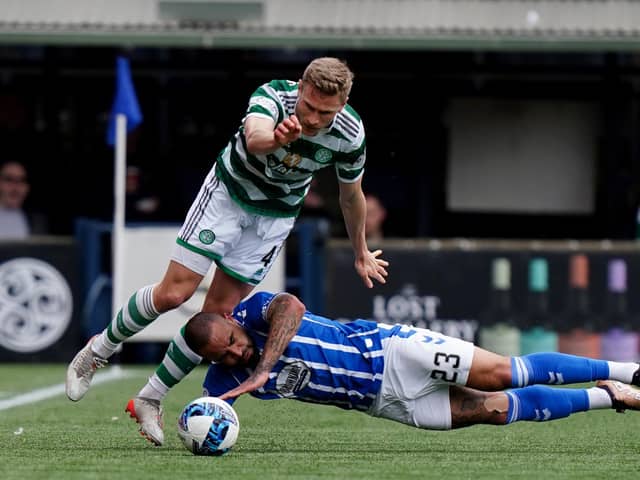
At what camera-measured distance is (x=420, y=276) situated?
14.2 metres

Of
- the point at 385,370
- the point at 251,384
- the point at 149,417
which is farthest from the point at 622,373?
the point at 149,417

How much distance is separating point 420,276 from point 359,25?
8.57 ft

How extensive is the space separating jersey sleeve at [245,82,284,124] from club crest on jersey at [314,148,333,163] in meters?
0.30

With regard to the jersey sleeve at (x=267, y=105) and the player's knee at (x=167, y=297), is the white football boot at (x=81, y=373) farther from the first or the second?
the jersey sleeve at (x=267, y=105)

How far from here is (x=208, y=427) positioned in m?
6.71

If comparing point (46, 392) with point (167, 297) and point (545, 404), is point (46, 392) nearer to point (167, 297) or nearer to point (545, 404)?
point (167, 297)

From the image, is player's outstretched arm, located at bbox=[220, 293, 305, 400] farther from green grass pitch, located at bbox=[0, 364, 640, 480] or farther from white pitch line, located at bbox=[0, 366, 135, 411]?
white pitch line, located at bbox=[0, 366, 135, 411]

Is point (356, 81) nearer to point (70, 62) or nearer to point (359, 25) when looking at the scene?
point (359, 25)

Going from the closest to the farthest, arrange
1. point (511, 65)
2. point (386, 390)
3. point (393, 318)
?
1. point (386, 390)
2. point (393, 318)
3. point (511, 65)

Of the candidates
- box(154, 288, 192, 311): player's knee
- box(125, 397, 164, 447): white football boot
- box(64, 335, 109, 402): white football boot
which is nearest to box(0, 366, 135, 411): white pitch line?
box(64, 335, 109, 402): white football boot

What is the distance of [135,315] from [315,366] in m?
1.18

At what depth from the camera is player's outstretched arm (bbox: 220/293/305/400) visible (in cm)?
682

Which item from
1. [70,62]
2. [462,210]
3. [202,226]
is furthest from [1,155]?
[202,226]

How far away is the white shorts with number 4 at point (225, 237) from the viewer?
7738 millimetres
